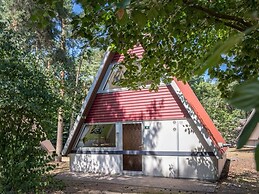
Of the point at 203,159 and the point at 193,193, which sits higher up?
the point at 203,159

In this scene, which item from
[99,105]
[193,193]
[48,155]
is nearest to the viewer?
[48,155]

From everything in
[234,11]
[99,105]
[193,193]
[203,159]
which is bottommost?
[193,193]

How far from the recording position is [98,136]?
36.7 ft

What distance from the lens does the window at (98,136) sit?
10948 mm

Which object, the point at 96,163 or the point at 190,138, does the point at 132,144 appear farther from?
the point at 190,138

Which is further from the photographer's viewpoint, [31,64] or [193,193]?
[193,193]

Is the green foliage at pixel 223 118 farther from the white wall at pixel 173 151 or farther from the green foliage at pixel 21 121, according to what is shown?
the green foliage at pixel 21 121

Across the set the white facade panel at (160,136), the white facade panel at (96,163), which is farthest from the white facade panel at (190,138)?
the white facade panel at (96,163)

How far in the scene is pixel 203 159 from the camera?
29.5ft

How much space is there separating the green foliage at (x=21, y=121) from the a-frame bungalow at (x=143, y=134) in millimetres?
5188

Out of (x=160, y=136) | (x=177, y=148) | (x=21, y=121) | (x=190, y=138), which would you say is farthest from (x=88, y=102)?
(x=21, y=121)

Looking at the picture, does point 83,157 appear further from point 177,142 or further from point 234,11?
point 234,11

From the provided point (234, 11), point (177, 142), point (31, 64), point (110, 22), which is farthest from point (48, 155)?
point (177, 142)

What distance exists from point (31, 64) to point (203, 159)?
20.5ft
